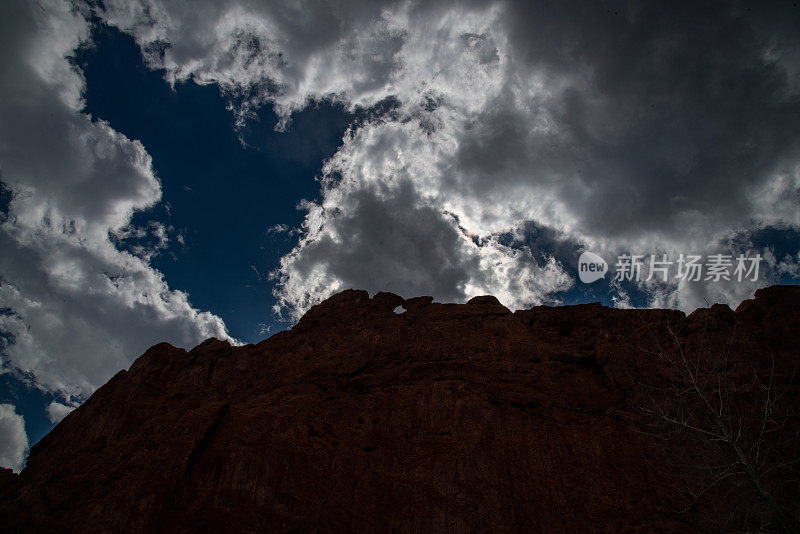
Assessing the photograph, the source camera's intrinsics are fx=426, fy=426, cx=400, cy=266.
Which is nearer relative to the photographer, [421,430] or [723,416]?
[723,416]

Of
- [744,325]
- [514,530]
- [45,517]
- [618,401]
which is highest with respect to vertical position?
[744,325]

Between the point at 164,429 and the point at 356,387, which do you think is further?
the point at 356,387

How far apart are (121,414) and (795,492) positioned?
37470 mm

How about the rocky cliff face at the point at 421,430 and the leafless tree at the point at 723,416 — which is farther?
the rocky cliff face at the point at 421,430

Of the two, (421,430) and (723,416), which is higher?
(723,416)

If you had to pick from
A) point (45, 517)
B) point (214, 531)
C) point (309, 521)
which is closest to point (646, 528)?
point (309, 521)

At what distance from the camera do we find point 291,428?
961 inches

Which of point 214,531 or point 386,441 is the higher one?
point 386,441

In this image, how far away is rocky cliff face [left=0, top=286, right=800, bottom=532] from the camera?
2089 centimetres

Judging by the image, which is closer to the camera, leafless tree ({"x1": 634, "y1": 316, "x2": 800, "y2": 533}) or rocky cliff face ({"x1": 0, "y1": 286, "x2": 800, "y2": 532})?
leafless tree ({"x1": 634, "y1": 316, "x2": 800, "y2": 533})

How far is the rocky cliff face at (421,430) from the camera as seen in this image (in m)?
20.9

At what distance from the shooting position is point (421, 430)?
24.1m

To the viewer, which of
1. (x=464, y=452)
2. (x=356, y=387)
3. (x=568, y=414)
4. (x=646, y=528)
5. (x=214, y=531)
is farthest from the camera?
(x=356, y=387)

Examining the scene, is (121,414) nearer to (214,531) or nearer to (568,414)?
(214,531)
